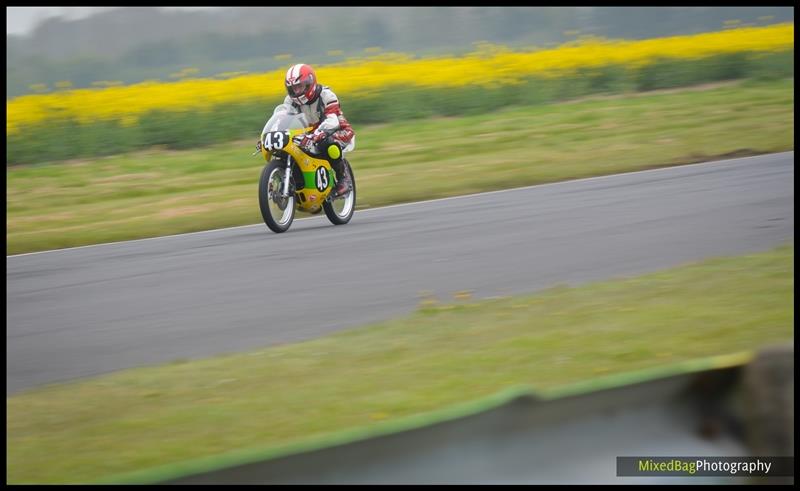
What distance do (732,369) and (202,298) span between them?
18.7ft

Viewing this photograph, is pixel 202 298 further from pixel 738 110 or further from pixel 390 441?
pixel 738 110

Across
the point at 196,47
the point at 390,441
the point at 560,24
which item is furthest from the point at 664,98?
the point at 390,441

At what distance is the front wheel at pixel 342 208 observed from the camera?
42.4 feet

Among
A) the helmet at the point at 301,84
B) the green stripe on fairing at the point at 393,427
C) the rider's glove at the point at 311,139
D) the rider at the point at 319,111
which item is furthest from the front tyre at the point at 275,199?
the green stripe on fairing at the point at 393,427

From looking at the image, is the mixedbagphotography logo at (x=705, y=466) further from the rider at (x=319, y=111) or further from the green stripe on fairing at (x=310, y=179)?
the green stripe on fairing at (x=310, y=179)

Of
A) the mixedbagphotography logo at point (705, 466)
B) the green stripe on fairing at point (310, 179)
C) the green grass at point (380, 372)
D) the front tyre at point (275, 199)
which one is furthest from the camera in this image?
the green stripe on fairing at point (310, 179)

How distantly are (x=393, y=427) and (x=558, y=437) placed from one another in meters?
0.54

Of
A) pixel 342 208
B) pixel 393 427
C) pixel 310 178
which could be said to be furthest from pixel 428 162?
pixel 393 427

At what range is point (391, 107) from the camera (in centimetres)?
2459

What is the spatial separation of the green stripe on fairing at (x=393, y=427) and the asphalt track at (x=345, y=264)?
3.62 metres

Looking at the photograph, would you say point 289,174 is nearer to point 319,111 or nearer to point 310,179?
point 310,179


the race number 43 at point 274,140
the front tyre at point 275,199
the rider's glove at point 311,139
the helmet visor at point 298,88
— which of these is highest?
the helmet visor at point 298,88

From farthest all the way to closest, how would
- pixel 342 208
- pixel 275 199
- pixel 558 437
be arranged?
pixel 342 208 → pixel 275 199 → pixel 558 437

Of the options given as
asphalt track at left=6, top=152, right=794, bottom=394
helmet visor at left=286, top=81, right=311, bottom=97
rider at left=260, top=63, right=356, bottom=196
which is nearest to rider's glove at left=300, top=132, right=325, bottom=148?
rider at left=260, top=63, right=356, bottom=196
